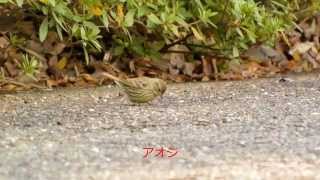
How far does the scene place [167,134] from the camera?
4.69 metres

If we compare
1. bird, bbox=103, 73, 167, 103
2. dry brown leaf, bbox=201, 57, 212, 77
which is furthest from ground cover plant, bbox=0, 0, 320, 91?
bird, bbox=103, 73, 167, 103

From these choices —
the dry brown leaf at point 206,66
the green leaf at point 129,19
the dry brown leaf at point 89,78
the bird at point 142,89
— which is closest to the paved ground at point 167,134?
the bird at point 142,89

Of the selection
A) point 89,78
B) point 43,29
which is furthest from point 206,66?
point 43,29

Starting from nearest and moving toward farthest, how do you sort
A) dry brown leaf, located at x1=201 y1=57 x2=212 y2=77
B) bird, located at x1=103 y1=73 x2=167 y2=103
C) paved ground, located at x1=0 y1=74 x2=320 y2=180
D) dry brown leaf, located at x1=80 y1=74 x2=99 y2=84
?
paved ground, located at x1=0 y1=74 x2=320 y2=180, bird, located at x1=103 y1=73 x2=167 y2=103, dry brown leaf, located at x1=80 y1=74 x2=99 y2=84, dry brown leaf, located at x1=201 y1=57 x2=212 y2=77

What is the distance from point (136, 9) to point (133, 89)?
944 millimetres

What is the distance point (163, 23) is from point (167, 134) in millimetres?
1897

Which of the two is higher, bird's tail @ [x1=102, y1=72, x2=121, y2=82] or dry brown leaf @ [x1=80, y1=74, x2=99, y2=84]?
bird's tail @ [x1=102, y1=72, x2=121, y2=82]

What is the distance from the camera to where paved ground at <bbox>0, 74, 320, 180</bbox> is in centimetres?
388

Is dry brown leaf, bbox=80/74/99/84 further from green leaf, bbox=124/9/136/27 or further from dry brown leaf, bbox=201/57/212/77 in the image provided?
dry brown leaf, bbox=201/57/212/77

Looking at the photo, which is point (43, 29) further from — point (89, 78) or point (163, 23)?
point (89, 78)

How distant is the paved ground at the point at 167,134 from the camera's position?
388 centimetres

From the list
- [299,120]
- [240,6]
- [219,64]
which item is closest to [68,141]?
[299,120]

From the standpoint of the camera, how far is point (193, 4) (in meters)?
6.82

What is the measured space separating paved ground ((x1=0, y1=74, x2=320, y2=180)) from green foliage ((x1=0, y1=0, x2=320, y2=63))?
0.48 meters
